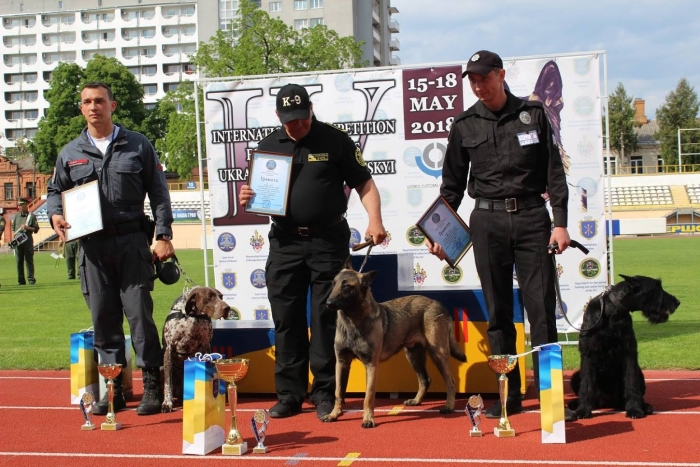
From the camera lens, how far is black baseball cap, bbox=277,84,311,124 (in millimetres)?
5535

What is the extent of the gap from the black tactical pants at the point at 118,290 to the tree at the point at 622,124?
7222 centimetres

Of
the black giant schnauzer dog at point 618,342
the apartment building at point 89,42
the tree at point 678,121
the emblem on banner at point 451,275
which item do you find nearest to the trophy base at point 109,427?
the black giant schnauzer dog at point 618,342

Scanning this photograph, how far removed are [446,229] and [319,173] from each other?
3.29ft

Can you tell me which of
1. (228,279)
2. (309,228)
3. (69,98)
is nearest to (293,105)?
(309,228)

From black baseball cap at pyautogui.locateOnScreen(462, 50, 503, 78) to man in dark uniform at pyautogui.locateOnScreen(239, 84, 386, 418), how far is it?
1.11 m

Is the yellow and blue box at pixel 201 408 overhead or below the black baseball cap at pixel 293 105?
below

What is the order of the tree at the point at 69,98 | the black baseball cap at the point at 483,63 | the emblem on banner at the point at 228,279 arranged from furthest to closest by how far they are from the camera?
1. the tree at the point at 69,98
2. the emblem on banner at the point at 228,279
3. the black baseball cap at the point at 483,63

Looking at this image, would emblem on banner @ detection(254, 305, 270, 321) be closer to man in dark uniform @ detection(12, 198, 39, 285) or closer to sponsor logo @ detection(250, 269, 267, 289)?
sponsor logo @ detection(250, 269, 267, 289)

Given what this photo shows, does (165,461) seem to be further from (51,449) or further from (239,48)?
(239,48)

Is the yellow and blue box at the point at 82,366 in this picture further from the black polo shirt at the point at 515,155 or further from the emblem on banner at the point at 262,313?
the emblem on banner at the point at 262,313

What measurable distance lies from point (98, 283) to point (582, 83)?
573cm

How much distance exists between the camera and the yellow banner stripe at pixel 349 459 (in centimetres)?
441

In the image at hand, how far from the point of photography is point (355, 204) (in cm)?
952

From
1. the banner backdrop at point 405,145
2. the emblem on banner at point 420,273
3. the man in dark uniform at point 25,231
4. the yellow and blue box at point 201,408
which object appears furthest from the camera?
the man in dark uniform at point 25,231
